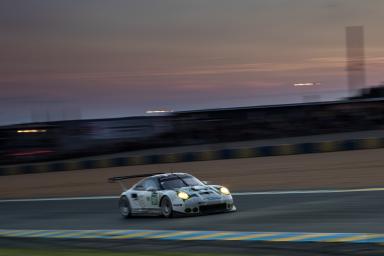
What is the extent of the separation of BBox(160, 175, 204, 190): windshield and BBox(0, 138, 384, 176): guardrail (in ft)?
49.5

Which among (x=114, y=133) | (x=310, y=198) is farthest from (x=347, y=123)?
(x=310, y=198)

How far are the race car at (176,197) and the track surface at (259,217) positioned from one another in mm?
192

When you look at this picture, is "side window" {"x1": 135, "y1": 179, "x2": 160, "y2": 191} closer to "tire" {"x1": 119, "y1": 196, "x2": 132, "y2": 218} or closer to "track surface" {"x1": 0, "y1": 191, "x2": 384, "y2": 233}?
"tire" {"x1": 119, "y1": 196, "x2": 132, "y2": 218}

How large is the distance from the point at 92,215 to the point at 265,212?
16.2 feet

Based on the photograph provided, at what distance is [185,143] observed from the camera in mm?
39188

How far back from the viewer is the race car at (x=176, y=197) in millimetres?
13180

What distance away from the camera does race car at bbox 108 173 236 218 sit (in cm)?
1318

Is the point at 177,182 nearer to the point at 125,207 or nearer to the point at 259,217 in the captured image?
the point at 125,207

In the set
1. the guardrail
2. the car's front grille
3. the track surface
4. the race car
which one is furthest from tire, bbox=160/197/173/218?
the guardrail

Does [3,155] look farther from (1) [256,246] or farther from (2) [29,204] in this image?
(1) [256,246]

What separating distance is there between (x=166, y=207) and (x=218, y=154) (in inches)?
674

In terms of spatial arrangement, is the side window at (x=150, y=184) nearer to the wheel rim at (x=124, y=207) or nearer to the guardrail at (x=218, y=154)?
the wheel rim at (x=124, y=207)

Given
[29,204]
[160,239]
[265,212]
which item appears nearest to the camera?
[160,239]

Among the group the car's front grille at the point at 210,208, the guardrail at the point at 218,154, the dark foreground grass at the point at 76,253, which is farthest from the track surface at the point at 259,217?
the guardrail at the point at 218,154
